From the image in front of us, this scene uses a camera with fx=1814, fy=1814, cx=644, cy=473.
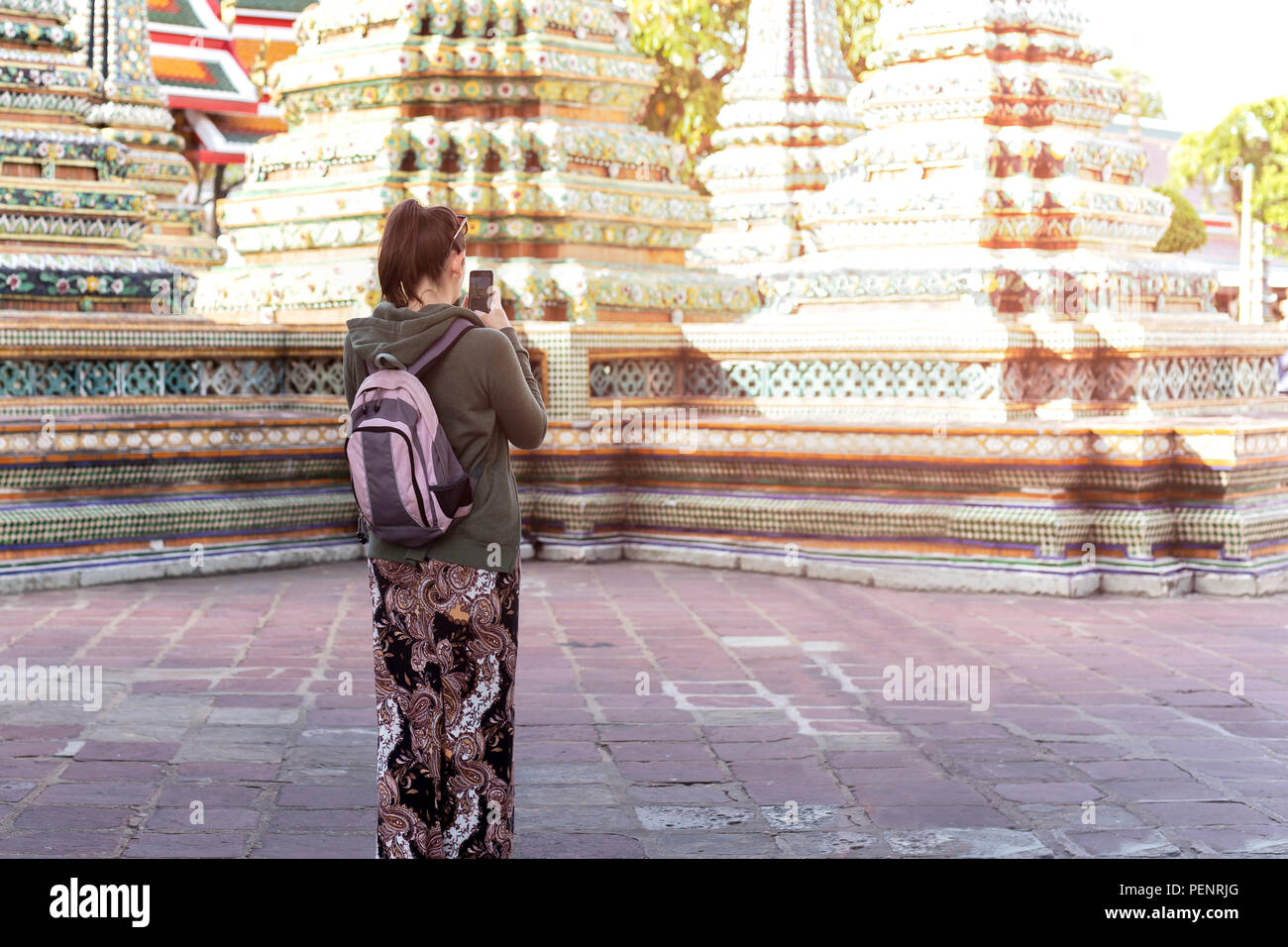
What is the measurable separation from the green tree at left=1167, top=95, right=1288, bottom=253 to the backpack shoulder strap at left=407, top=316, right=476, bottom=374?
121 ft

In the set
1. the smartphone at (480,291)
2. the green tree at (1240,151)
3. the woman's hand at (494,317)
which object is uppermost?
the green tree at (1240,151)

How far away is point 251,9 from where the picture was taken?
89.1 ft

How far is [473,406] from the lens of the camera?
12.9 feet

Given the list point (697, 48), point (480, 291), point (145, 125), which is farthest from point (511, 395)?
point (697, 48)

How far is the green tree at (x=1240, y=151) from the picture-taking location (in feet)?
127

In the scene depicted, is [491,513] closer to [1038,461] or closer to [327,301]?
[1038,461]

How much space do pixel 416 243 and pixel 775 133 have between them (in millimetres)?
12821

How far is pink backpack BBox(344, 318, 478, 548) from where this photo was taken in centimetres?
378

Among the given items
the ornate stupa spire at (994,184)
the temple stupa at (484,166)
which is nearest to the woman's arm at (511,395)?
the temple stupa at (484,166)

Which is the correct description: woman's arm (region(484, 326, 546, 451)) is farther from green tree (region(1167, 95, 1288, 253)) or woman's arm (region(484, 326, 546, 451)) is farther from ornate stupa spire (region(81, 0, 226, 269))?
green tree (region(1167, 95, 1288, 253))

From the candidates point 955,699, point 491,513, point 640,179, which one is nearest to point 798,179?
point 640,179

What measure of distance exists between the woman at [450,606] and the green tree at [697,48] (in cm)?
2498

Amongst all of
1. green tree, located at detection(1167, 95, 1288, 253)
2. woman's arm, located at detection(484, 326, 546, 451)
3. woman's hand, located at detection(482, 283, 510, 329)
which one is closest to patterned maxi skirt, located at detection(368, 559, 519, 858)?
woman's arm, located at detection(484, 326, 546, 451)

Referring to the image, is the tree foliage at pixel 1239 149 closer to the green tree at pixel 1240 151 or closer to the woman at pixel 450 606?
the green tree at pixel 1240 151
